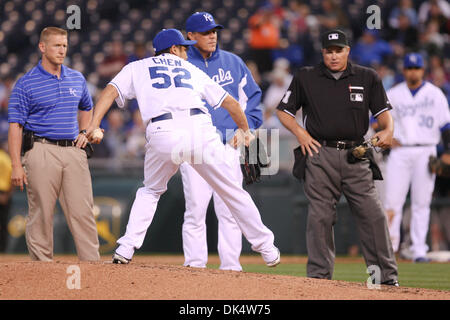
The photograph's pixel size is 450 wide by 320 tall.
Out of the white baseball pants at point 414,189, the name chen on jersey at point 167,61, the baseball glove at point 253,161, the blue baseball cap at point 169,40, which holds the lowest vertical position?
the white baseball pants at point 414,189

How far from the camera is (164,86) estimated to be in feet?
19.7

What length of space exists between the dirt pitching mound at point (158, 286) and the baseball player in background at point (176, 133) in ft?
1.58

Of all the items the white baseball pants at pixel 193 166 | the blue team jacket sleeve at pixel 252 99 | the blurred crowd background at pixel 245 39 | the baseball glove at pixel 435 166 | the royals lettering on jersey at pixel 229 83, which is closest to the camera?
the white baseball pants at pixel 193 166

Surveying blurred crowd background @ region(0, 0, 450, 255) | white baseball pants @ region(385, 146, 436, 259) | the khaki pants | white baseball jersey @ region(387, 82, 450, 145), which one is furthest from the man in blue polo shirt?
blurred crowd background @ region(0, 0, 450, 255)

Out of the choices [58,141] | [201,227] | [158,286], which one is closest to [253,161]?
[201,227]

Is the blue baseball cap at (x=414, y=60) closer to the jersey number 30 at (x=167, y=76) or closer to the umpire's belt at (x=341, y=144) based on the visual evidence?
the umpire's belt at (x=341, y=144)

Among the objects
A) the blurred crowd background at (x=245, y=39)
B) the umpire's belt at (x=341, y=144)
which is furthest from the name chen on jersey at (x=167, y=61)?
the blurred crowd background at (x=245, y=39)

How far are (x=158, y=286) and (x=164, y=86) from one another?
1647mm

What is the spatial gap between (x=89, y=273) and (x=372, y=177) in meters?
2.60

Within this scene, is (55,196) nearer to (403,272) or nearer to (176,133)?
(176,133)

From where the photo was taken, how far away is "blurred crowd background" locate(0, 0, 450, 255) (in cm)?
1316

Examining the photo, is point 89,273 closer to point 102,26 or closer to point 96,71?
point 96,71

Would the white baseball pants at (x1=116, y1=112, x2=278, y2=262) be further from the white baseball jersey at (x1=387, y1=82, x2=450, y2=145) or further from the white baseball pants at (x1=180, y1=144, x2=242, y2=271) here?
the white baseball jersey at (x1=387, y1=82, x2=450, y2=145)

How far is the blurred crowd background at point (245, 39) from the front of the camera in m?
13.2
